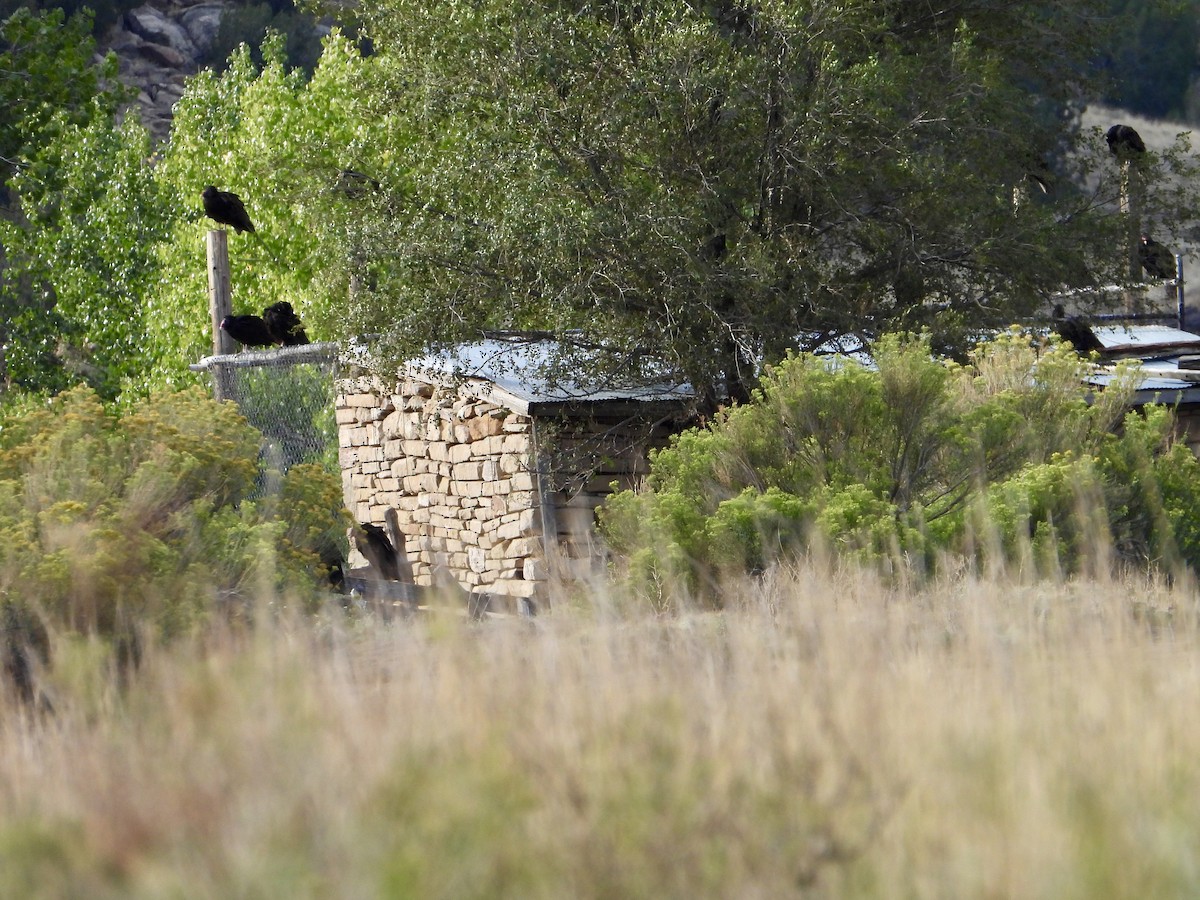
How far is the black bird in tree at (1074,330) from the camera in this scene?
1234 centimetres

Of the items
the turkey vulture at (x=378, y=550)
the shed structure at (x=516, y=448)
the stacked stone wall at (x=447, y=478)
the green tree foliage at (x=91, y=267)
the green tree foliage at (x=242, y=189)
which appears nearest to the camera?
the shed structure at (x=516, y=448)

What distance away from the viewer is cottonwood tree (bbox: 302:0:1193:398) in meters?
10.7

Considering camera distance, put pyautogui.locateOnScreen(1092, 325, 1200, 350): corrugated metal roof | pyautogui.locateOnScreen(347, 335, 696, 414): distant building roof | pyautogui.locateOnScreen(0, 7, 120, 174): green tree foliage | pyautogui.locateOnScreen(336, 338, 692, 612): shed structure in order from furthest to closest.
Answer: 1. pyautogui.locateOnScreen(1092, 325, 1200, 350): corrugated metal roof
2. pyautogui.locateOnScreen(0, 7, 120, 174): green tree foliage
3. pyautogui.locateOnScreen(336, 338, 692, 612): shed structure
4. pyautogui.locateOnScreen(347, 335, 696, 414): distant building roof

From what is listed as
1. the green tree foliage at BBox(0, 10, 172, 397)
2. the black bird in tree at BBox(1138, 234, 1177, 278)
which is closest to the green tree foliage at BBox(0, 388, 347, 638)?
the black bird in tree at BBox(1138, 234, 1177, 278)

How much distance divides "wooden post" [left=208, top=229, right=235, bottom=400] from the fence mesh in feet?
0.04

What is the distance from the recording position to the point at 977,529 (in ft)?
23.8

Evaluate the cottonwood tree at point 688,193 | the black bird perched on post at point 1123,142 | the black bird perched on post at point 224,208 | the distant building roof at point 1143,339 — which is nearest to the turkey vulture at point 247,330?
the black bird perched on post at point 224,208

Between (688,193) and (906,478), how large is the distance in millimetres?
4049

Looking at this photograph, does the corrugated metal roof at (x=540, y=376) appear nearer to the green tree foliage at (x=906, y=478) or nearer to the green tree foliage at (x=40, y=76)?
the green tree foliage at (x=906, y=478)

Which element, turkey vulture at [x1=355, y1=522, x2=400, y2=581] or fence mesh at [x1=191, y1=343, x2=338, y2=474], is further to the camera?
fence mesh at [x1=191, y1=343, x2=338, y2=474]

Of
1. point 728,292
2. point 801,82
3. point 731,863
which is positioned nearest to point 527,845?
point 731,863

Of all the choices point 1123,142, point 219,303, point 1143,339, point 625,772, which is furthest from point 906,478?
point 1143,339

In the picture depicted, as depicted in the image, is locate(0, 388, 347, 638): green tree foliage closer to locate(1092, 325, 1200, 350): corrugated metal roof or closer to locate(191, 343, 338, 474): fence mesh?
locate(191, 343, 338, 474): fence mesh

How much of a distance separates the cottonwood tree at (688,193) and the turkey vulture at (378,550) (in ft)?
7.77
